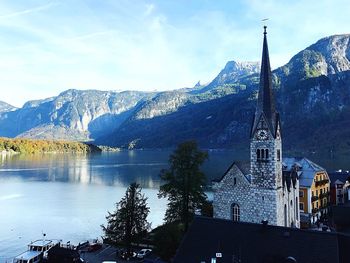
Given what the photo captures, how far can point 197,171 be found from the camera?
52.4 metres

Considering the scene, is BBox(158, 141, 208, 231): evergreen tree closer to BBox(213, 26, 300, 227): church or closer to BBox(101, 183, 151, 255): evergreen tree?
BBox(101, 183, 151, 255): evergreen tree

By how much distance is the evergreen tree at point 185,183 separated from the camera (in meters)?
51.7

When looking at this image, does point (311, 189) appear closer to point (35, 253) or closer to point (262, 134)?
point (262, 134)

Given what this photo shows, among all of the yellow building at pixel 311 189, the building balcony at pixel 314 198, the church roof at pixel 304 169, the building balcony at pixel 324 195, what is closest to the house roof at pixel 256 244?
the yellow building at pixel 311 189

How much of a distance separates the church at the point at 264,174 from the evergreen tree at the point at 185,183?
6.47m

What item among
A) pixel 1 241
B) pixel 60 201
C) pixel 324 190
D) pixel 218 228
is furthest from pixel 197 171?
pixel 60 201

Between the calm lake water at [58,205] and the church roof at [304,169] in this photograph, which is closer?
A: the church roof at [304,169]

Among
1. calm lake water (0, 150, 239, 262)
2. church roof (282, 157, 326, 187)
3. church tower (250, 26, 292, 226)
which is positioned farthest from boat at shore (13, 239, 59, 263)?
church roof (282, 157, 326, 187)

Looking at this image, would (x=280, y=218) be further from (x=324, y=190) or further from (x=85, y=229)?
(x=85, y=229)

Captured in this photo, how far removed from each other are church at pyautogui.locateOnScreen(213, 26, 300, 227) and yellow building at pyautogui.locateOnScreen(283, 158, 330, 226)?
573 inches

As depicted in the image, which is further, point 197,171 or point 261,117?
point 197,171

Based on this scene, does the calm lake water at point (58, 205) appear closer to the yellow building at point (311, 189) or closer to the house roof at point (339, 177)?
the yellow building at point (311, 189)

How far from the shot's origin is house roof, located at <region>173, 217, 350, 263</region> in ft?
87.5

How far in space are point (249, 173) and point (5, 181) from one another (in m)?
109
